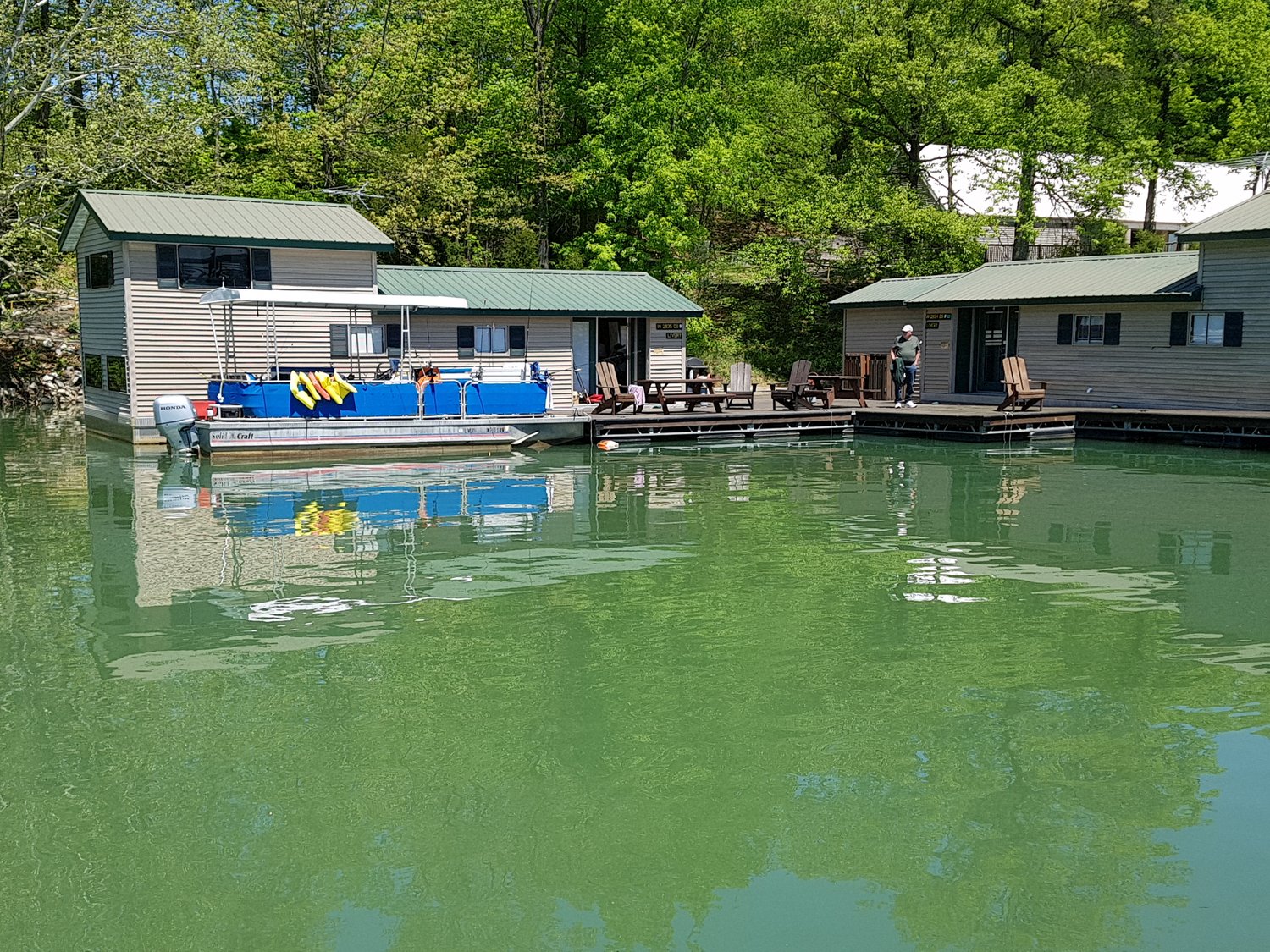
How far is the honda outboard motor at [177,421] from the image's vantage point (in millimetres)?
21859

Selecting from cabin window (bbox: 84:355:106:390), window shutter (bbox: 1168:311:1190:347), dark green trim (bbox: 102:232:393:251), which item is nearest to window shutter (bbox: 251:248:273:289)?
dark green trim (bbox: 102:232:393:251)

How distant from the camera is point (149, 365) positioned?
24109 mm

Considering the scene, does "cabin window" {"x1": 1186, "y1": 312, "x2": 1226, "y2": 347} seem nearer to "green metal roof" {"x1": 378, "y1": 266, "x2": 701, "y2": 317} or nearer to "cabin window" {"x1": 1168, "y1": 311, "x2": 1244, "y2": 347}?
"cabin window" {"x1": 1168, "y1": 311, "x2": 1244, "y2": 347}

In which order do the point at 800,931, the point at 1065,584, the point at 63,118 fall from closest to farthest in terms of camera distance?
1. the point at 800,931
2. the point at 1065,584
3. the point at 63,118

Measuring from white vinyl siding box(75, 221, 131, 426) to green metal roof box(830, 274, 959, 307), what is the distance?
1776 cm

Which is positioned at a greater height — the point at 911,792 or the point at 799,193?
the point at 799,193

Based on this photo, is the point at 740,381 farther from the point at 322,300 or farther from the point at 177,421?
the point at 177,421

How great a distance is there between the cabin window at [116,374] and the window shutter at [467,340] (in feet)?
23.7

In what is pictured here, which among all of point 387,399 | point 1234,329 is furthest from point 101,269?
point 1234,329

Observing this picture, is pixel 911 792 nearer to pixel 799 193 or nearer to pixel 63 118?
pixel 799 193

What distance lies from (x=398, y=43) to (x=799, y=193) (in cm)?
1296

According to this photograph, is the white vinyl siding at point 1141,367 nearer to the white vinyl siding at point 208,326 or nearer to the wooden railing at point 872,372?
the wooden railing at point 872,372

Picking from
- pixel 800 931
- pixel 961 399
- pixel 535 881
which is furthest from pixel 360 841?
pixel 961 399

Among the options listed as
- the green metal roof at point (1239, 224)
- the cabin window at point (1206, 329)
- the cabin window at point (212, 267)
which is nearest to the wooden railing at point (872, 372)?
the cabin window at point (1206, 329)
